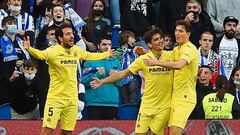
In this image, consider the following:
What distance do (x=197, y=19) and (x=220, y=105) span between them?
2.86m

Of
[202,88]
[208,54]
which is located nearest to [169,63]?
[202,88]

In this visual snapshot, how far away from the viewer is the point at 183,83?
15703 millimetres

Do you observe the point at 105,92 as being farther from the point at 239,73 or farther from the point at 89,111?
the point at 239,73

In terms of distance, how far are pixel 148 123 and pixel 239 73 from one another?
3.10m

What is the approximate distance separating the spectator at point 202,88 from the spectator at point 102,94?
4.91ft

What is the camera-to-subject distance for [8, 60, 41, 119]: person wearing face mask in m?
17.5

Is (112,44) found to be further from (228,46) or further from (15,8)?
(228,46)

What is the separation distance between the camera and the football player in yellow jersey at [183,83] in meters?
15.6

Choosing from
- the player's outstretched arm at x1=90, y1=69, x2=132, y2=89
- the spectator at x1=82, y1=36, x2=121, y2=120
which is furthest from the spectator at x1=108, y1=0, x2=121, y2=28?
the player's outstretched arm at x1=90, y1=69, x2=132, y2=89

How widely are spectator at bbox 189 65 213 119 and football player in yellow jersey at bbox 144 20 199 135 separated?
174 centimetres

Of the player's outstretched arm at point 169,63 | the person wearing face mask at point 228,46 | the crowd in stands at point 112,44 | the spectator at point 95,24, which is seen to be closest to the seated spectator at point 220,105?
the crowd in stands at point 112,44

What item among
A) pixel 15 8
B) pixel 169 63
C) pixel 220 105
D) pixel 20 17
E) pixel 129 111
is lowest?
pixel 129 111

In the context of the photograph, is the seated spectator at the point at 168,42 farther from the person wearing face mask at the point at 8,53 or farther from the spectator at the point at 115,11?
the person wearing face mask at the point at 8,53

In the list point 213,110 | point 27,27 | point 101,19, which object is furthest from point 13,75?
point 213,110
